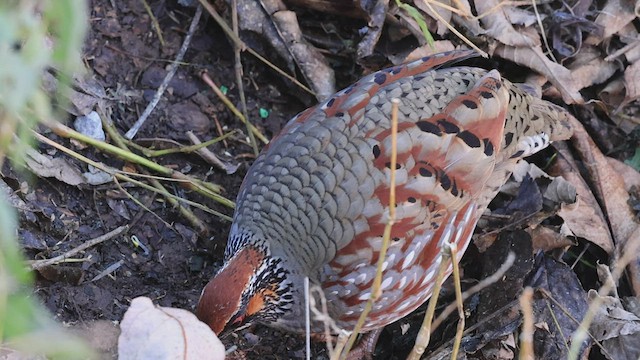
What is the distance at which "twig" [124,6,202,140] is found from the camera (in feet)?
14.5

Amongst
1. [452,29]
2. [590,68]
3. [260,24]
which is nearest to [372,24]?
[452,29]

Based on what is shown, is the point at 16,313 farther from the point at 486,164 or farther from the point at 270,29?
the point at 270,29

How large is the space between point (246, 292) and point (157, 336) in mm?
905

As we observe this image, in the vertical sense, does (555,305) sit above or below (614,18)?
below

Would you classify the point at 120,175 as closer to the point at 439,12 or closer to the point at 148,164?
the point at 148,164

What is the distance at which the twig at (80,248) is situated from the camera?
3.47 metres

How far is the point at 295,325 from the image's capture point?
12.5 feet

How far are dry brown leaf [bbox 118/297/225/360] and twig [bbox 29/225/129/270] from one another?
42.2 inches

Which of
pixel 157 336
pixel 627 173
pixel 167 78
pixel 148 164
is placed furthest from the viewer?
pixel 627 173

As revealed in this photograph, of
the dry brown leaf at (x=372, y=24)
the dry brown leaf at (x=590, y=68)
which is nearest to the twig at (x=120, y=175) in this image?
the dry brown leaf at (x=372, y=24)

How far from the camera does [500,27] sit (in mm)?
4863

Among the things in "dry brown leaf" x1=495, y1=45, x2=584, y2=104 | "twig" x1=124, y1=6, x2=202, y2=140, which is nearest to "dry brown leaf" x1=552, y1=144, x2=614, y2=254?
"dry brown leaf" x1=495, y1=45, x2=584, y2=104

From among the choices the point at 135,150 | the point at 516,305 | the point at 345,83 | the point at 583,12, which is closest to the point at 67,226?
the point at 135,150

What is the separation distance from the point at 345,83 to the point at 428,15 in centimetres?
65
